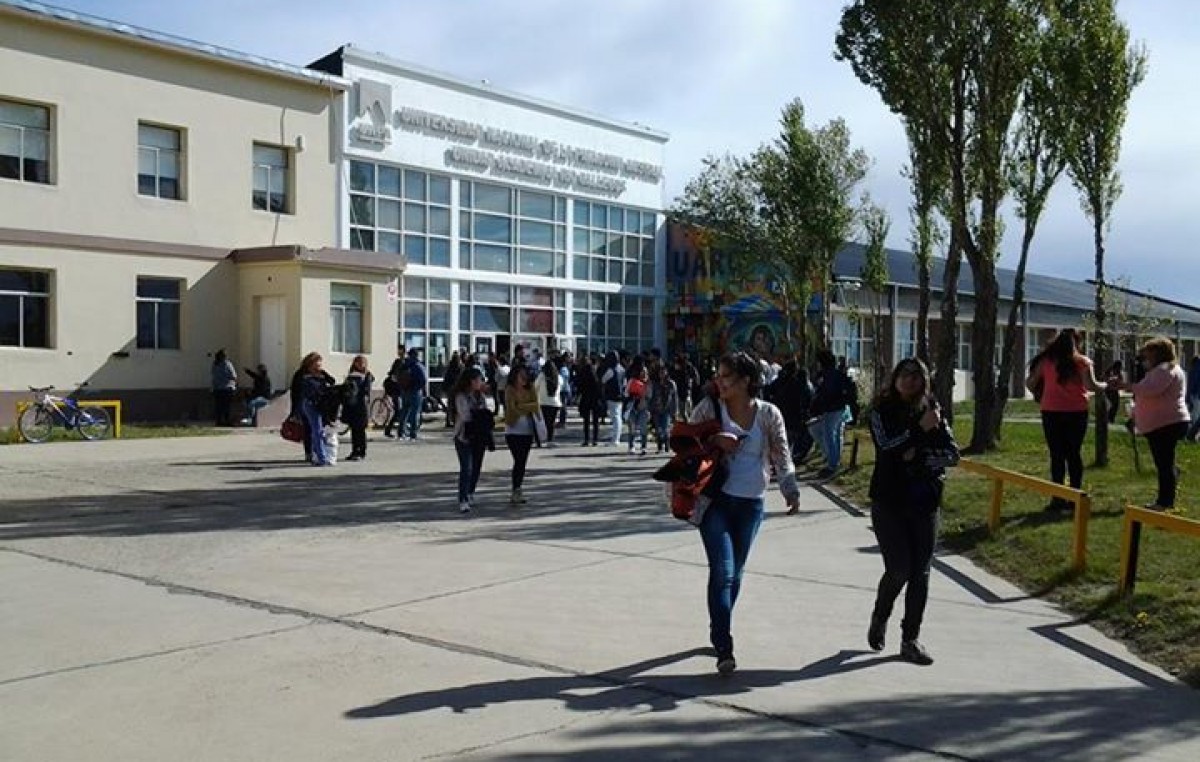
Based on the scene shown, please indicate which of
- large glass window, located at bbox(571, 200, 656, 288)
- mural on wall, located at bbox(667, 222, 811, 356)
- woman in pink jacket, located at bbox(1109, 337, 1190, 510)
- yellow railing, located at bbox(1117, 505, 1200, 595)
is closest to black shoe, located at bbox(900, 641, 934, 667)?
yellow railing, located at bbox(1117, 505, 1200, 595)

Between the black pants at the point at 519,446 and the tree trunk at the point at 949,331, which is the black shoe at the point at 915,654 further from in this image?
the tree trunk at the point at 949,331

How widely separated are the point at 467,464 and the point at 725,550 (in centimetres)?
679

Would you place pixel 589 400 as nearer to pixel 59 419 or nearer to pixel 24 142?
pixel 59 419

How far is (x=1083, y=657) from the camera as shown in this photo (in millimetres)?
7168

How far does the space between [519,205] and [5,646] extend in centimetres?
3303

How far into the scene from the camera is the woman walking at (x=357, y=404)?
18.7m

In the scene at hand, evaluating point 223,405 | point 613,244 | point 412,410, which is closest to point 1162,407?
point 412,410

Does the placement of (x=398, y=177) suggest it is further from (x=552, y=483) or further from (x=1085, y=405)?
(x=1085, y=405)

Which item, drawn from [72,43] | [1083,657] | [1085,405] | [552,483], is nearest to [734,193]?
[72,43]

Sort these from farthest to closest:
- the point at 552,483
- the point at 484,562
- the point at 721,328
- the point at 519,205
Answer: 1. the point at 721,328
2. the point at 519,205
3. the point at 552,483
4. the point at 484,562

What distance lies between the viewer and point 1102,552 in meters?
9.96

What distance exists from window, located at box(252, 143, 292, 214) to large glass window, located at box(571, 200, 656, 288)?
12.8 meters

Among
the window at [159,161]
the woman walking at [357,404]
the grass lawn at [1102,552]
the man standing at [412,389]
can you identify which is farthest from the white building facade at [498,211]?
the grass lawn at [1102,552]

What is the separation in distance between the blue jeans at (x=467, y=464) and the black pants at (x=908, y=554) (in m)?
6.75
